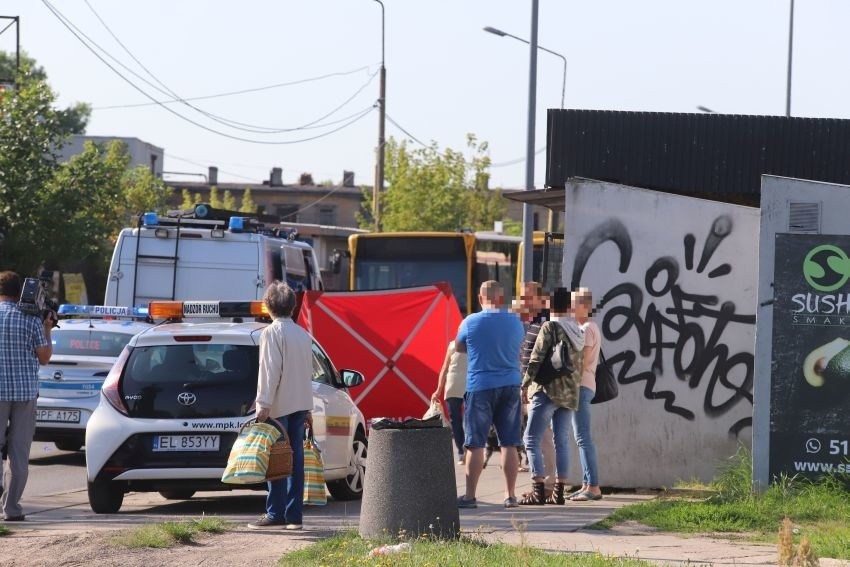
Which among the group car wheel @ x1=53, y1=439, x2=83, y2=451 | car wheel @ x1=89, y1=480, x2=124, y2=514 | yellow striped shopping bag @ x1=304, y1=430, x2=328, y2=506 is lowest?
car wheel @ x1=53, y1=439, x2=83, y2=451

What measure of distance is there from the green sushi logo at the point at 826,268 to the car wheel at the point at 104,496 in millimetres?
5614

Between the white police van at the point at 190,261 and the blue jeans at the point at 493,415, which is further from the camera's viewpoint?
the white police van at the point at 190,261

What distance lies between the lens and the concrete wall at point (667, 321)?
12523 mm

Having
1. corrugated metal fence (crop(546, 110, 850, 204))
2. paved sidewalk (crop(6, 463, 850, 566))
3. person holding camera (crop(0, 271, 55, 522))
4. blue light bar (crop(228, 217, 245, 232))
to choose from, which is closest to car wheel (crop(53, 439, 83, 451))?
paved sidewalk (crop(6, 463, 850, 566))

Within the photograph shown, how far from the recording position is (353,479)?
1231 cm

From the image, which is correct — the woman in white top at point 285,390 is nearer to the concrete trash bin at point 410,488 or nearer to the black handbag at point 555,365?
the concrete trash bin at point 410,488

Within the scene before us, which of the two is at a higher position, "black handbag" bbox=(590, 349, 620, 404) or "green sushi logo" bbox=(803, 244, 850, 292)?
"green sushi logo" bbox=(803, 244, 850, 292)

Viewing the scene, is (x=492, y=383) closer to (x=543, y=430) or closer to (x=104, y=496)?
(x=543, y=430)

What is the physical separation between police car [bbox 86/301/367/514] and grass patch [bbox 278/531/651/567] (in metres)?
2.43

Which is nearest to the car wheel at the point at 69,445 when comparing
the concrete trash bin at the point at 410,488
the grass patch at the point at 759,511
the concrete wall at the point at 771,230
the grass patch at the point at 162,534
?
the grass patch at the point at 162,534

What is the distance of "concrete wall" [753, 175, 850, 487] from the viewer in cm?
1099

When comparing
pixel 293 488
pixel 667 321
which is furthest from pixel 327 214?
pixel 293 488

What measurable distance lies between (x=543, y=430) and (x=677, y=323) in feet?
6.00

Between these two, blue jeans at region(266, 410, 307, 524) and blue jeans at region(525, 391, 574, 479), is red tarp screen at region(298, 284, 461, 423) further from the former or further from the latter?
blue jeans at region(266, 410, 307, 524)
